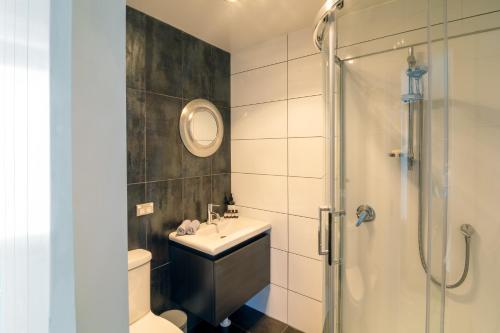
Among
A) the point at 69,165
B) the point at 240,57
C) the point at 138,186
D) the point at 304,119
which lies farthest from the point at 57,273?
the point at 240,57

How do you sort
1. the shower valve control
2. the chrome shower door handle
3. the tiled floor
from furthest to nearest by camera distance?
the tiled floor, the shower valve control, the chrome shower door handle

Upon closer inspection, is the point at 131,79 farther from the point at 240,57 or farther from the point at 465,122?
the point at 465,122

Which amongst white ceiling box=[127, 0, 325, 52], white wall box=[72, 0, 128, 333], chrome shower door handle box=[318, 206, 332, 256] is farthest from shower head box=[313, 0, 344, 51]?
white wall box=[72, 0, 128, 333]

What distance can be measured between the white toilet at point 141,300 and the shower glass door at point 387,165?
99cm

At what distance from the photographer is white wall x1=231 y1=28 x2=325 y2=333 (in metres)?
1.72

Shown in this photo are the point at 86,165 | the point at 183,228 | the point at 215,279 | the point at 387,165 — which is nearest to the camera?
the point at 86,165

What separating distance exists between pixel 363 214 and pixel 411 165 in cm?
37

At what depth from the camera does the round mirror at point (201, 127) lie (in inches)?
70.4

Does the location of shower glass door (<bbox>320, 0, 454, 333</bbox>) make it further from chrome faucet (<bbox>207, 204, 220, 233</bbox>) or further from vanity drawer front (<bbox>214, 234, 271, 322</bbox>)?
chrome faucet (<bbox>207, 204, 220, 233</bbox>)

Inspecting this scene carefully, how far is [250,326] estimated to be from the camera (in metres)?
1.84

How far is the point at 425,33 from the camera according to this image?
112cm

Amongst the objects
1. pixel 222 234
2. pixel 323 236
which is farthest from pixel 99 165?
pixel 222 234

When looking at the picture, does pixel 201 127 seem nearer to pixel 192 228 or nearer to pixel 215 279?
pixel 192 228

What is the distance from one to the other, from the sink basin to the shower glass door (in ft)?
2.03
